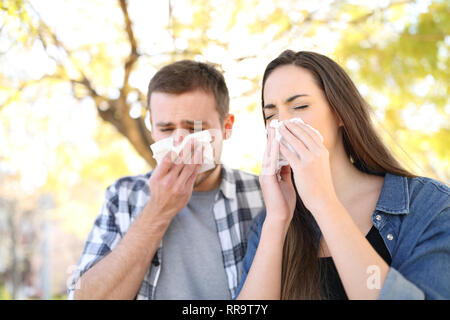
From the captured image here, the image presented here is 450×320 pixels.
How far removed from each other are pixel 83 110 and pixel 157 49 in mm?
1548

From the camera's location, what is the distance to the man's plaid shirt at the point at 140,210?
2.46 m

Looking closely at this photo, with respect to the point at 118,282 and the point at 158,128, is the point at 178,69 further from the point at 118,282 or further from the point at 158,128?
the point at 118,282

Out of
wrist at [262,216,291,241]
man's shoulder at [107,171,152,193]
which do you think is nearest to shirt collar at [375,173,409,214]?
wrist at [262,216,291,241]

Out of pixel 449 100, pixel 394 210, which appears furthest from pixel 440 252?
pixel 449 100

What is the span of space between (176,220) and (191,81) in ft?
3.11

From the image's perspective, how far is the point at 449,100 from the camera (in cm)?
437

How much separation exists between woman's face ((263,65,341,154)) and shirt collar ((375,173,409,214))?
34 cm

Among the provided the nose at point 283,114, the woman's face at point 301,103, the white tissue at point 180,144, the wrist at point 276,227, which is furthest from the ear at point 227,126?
the wrist at point 276,227

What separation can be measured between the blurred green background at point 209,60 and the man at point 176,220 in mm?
1132

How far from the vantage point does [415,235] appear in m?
1.71

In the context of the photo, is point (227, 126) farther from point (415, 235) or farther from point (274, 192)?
point (415, 235)

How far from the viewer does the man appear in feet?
7.75

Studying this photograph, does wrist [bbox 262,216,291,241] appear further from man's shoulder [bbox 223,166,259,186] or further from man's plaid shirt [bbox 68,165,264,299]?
man's shoulder [bbox 223,166,259,186]

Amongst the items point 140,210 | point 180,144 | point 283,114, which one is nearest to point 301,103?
point 283,114
